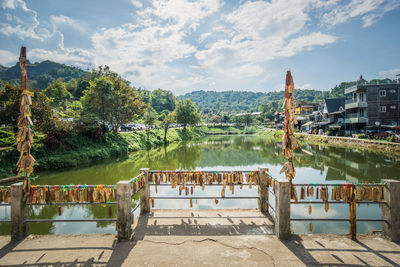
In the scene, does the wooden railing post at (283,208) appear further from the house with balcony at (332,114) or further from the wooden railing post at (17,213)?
the house with balcony at (332,114)

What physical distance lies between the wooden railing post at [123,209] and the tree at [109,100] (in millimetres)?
25338

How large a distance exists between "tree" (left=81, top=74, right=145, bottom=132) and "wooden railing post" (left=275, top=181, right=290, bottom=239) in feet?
88.8

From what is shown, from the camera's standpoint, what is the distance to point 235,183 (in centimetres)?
651

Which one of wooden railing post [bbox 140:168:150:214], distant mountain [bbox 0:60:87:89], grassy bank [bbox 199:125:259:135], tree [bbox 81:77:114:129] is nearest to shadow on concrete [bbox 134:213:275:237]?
wooden railing post [bbox 140:168:150:214]

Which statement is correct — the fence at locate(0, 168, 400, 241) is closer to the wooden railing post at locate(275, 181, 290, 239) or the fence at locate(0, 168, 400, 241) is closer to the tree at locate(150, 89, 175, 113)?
the wooden railing post at locate(275, 181, 290, 239)

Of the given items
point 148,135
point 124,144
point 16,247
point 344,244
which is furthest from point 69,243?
point 148,135

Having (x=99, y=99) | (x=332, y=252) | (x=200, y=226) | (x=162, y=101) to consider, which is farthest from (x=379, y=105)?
(x=162, y=101)

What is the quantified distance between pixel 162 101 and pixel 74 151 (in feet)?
286

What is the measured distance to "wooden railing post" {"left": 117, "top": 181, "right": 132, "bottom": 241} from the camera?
4879 millimetres

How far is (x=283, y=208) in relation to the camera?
4945mm

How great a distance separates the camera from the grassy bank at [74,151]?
15.5m

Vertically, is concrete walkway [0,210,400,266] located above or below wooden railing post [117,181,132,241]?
below

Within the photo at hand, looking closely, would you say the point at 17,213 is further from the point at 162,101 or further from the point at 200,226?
the point at 162,101

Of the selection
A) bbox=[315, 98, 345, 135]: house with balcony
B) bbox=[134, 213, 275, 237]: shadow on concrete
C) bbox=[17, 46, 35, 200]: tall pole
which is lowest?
bbox=[134, 213, 275, 237]: shadow on concrete
